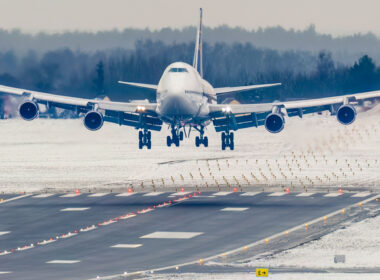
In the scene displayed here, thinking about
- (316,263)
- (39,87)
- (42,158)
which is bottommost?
(316,263)

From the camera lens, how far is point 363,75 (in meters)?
122

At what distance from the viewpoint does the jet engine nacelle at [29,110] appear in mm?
81312

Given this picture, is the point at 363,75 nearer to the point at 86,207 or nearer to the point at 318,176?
the point at 318,176

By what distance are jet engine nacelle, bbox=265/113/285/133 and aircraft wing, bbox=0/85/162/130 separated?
948 centimetres

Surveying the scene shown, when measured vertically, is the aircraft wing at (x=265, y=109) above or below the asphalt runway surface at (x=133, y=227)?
above

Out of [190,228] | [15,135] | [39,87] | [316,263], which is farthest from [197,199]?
[15,135]

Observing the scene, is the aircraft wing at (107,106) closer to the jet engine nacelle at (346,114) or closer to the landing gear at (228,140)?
the landing gear at (228,140)

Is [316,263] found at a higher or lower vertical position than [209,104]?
lower

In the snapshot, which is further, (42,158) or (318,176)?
(42,158)

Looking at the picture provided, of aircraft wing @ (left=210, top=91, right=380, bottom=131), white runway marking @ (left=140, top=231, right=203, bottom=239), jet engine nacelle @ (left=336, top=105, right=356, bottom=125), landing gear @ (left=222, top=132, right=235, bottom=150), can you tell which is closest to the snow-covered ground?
landing gear @ (left=222, top=132, right=235, bottom=150)

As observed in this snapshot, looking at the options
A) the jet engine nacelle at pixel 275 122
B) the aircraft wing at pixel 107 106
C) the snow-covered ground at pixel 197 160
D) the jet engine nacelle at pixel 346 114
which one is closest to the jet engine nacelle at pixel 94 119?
the aircraft wing at pixel 107 106

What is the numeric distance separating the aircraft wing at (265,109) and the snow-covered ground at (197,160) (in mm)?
2241

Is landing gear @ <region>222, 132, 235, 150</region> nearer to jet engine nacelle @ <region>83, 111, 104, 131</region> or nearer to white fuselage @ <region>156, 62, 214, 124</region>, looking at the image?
white fuselage @ <region>156, 62, 214, 124</region>

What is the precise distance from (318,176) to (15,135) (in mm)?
56470
